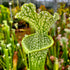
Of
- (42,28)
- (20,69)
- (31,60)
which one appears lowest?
(20,69)

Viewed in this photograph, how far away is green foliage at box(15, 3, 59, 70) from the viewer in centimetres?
51

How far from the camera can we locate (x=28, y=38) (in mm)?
574

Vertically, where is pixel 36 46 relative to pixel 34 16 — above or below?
below

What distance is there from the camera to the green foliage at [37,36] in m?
0.51

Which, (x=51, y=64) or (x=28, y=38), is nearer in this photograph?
(x=28, y=38)

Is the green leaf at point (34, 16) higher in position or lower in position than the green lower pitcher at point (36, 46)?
higher

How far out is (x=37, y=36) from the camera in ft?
1.83

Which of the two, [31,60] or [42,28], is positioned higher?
[42,28]

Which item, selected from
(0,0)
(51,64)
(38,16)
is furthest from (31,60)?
(0,0)

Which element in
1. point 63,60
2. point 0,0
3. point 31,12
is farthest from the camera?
point 0,0

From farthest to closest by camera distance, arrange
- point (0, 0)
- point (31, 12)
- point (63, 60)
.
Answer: point (0, 0) → point (63, 60) → point (31, 12)

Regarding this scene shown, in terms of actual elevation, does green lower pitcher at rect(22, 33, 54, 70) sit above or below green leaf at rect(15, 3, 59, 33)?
below

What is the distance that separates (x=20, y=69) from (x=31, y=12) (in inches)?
21.8

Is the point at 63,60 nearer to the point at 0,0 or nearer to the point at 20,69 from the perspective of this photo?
the point at 20,69
